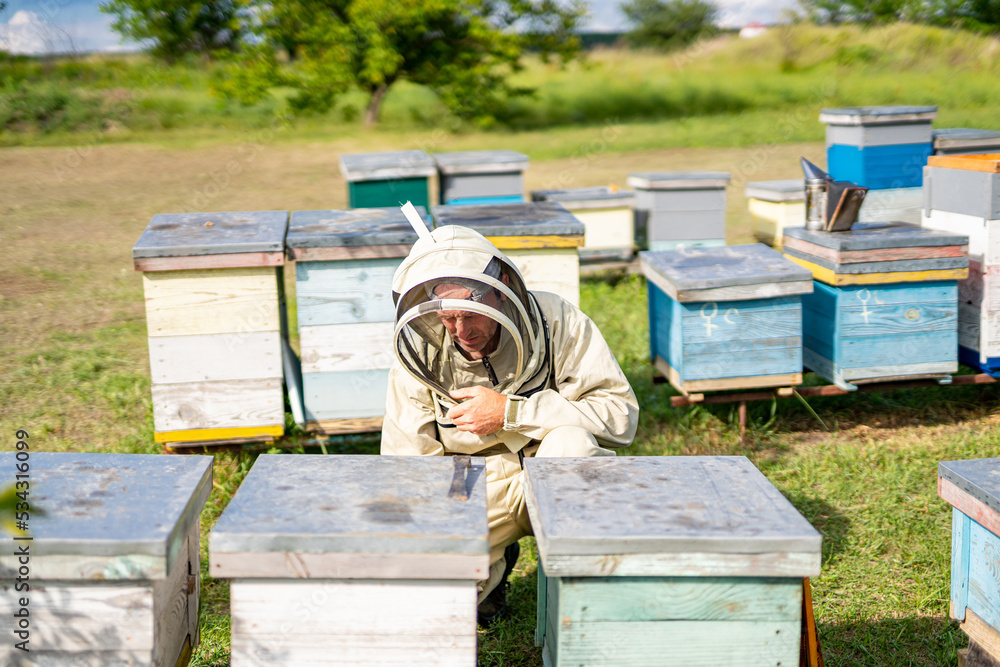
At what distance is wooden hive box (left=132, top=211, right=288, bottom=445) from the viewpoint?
3.29m

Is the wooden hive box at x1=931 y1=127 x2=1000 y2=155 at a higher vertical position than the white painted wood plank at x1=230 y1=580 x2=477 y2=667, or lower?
higher

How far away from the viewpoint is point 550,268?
145 inches

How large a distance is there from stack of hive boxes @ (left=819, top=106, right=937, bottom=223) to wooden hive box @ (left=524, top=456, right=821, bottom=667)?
4.03 m

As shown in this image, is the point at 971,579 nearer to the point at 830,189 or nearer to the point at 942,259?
the point at 942,259

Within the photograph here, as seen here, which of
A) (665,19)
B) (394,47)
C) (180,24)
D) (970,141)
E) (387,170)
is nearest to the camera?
(970,141)

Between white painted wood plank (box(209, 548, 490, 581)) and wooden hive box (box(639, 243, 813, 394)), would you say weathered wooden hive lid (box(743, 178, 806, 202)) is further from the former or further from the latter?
white painted wood plank (box(209, 548, 490, 581))

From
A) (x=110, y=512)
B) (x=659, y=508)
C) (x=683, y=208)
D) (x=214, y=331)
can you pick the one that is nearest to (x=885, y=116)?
(x=683, y=208)

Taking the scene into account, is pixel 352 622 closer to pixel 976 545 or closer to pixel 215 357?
pixel 976 545

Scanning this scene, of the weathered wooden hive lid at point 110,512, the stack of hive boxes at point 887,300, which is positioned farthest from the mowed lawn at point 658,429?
the weathered wooden hive lid at point 110,512

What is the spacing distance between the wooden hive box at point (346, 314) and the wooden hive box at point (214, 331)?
0.13 meters

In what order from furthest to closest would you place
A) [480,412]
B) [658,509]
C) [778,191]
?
[778,191] < [480,412] < [658,509]

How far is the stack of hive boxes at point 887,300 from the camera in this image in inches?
152

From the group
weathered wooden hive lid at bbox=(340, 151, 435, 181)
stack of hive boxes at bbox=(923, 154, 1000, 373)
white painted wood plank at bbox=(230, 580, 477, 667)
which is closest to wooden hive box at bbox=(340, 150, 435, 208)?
weathered wooden hive lid at bbox=(340, 151, 435, 181)

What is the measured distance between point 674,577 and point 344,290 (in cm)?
213
